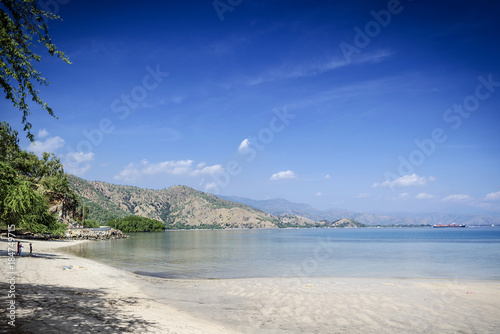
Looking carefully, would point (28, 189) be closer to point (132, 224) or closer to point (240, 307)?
point (240, 307)

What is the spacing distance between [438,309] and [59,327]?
56.1 feet

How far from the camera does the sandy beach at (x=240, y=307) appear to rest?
10.5 metres

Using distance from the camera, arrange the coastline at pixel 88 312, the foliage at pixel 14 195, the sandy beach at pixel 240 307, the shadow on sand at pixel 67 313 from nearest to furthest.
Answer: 1. the shadow on sand at pixel 67 313
2. the coastline at pixel 88 312
3. the sandy beach at pixel 240 307
4. the foliage at pixel 14 195

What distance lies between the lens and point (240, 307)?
51.2ft

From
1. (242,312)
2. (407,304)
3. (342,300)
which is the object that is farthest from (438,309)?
(242,312)

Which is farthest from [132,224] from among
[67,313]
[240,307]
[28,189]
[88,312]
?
[67,313]

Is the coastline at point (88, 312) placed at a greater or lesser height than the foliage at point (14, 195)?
lesser

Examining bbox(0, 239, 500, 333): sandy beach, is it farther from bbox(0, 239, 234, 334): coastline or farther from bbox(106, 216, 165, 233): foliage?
bbox(106, 216, 165, 233): foliage

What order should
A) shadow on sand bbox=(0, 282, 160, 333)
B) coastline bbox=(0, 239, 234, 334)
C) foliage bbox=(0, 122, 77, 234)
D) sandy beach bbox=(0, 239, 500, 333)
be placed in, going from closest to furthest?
shadow on sand bbox=(0, 282, 160, 333), coastline bbox=(0, 239, 234, 334), sandy beach bbox=(0, 239, 500, 333), foliage bbox=(0, 122, 77, 234)

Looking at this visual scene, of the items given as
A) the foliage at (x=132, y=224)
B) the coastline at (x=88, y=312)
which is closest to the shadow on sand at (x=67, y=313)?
the coastline at (x=88, y=312)

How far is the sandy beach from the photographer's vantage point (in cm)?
1049

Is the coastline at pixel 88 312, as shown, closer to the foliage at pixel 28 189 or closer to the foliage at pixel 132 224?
the foliage at pixel 28 189

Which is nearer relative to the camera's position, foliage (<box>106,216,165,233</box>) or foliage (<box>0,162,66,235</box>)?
foliage (<box>0,162,66,235</box>)

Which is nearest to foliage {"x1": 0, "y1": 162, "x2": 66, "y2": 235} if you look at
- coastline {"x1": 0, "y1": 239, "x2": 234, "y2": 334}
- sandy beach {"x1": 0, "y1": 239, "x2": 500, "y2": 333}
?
sandy beach {"x1": 0, "y1": 239, "x2": 500, "y2": 333}
